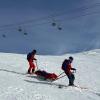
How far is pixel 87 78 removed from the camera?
33562mm

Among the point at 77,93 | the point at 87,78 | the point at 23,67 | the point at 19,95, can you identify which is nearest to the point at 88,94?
the point at 77,93

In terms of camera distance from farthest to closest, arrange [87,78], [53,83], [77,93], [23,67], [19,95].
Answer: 1. [23,67]
2. [87,78]
3. [53,83]
4. [77,93]
5. [19,95]

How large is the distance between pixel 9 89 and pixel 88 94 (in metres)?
4.76

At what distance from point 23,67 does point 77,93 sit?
1149 cm

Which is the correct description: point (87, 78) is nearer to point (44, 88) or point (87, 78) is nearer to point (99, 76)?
point (99, 76)

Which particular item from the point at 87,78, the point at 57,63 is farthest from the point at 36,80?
the point at 57,63

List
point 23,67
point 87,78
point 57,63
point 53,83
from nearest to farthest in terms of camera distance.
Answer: point 53,83 < point 87,78 < point 23,67 < point 57,63

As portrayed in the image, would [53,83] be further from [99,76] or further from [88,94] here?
[99,76]

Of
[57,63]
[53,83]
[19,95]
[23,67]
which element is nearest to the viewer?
[19,95]

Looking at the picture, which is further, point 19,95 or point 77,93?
point 77,93

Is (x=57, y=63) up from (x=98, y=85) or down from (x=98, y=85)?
up

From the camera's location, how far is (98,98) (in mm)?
24875

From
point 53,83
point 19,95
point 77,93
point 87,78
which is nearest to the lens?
point 19,95

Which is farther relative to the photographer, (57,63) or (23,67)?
(57,63)
